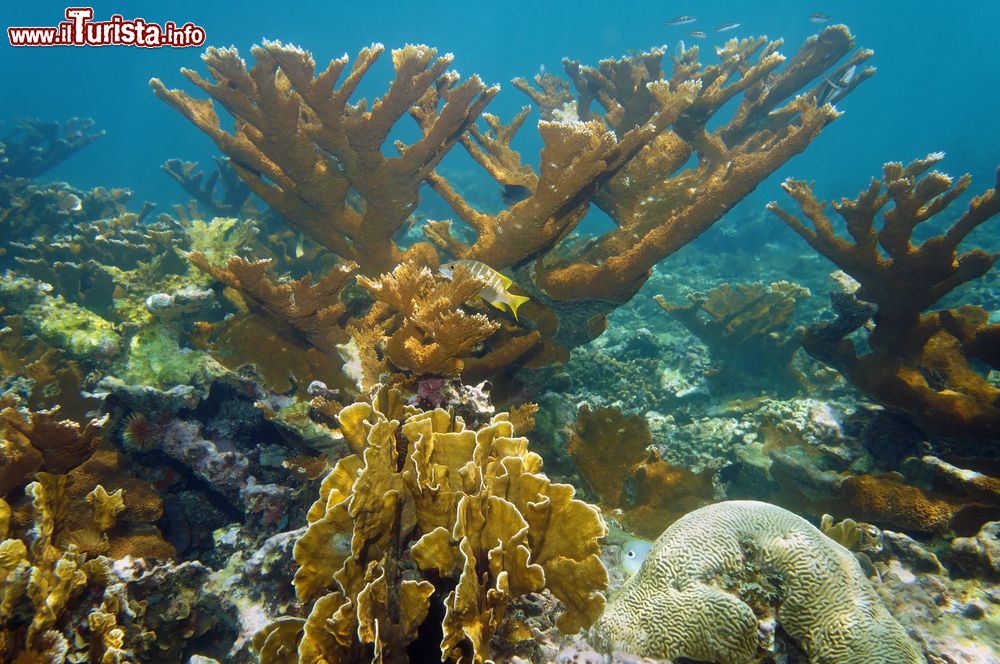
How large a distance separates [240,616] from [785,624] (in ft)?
9.74

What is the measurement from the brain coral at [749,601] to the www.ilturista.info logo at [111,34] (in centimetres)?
823

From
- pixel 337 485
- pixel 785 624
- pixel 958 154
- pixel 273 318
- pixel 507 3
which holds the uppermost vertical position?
pixel 507 3

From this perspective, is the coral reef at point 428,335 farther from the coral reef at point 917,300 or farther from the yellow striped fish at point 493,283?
the coral reef at point 917,300

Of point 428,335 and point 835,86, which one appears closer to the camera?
point 428,335

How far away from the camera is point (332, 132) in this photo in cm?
436

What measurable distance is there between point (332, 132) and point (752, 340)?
7175mm

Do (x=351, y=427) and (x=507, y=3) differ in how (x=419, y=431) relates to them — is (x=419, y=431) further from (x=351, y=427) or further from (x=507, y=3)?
(x=507, y=3)

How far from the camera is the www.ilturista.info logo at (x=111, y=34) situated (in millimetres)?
6281

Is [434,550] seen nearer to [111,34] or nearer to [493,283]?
[493,283]

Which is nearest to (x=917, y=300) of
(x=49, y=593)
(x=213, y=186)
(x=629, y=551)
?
(x=629, y=551)

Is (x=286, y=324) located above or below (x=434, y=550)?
above

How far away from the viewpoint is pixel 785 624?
2.15 metres

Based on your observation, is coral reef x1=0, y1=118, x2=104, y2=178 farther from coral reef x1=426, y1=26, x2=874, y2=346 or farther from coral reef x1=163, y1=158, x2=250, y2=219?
coral reef x1=426, y1=26, x2=874, y2=346

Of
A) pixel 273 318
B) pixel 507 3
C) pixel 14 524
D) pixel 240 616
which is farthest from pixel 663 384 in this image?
pixel 507 3
